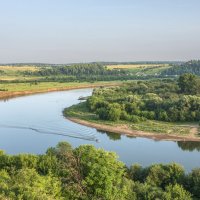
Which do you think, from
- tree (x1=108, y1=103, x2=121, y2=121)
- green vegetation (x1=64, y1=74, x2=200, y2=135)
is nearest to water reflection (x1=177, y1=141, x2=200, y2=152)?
green vegetation (x1=64, y1=74, x2=200, y2=135)

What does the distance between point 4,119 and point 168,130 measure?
1348 inches

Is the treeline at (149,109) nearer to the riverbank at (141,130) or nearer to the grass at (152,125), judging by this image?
the grass at (152,125)

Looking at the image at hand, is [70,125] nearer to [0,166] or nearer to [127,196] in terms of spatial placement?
[0,166]

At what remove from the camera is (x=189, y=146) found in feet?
188

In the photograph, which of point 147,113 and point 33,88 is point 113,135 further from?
point 33,88

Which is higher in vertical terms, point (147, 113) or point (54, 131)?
point (147, 113)

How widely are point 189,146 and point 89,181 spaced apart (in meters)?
33.4

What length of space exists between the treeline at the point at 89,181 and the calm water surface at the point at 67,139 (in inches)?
538

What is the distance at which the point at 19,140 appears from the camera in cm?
6197

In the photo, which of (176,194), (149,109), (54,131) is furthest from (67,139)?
(176,194)

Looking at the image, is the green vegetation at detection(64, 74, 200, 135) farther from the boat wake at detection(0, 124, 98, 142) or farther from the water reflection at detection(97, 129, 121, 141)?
the boat wake at detection(0, 124, 98, 142)

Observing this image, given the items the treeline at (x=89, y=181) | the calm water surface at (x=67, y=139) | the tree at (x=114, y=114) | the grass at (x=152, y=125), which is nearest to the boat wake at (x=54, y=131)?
the calm water surface at (x=67, y=139)

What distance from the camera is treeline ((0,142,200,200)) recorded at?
2561 cm

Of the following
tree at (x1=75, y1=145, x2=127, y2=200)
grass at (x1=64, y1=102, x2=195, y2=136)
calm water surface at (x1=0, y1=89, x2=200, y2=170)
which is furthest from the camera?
grass at (x1=64, y1=102, x2=195, y2=136)
